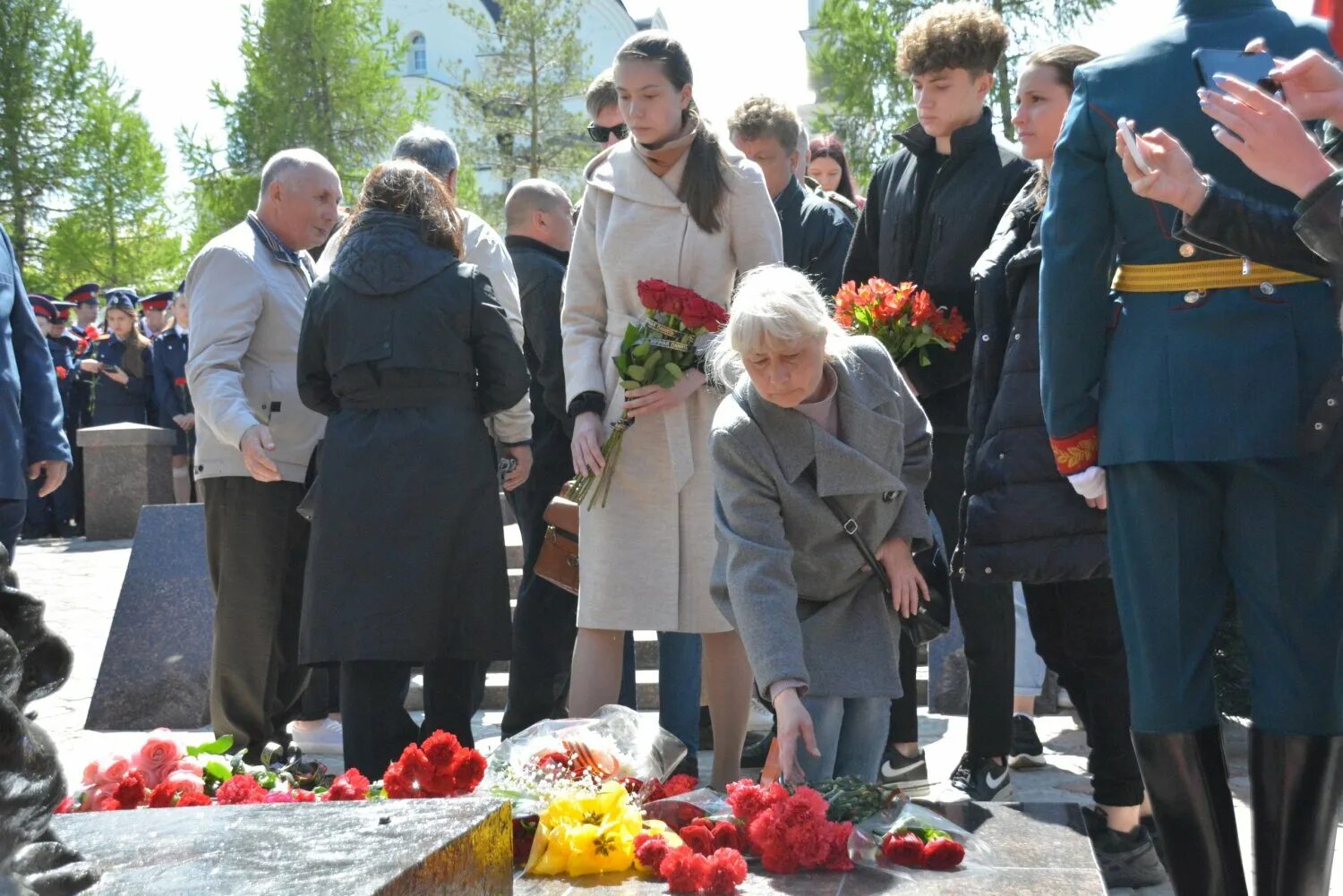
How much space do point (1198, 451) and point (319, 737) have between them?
4.31 meters

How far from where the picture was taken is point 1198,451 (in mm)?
3217

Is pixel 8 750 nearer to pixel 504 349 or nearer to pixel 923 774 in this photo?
pixel 504 349

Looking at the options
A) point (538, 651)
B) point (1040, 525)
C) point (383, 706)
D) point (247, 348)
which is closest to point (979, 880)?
point (1040, 525)

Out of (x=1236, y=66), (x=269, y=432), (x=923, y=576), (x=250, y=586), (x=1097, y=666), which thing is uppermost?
(x=1236, y=66)

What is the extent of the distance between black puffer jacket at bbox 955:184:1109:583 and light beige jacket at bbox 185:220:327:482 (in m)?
2.38

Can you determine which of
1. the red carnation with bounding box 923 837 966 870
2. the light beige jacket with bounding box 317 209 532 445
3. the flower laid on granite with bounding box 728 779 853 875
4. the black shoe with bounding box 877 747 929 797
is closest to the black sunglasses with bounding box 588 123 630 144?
the light beige jacket with bounding box 317 209 532 445

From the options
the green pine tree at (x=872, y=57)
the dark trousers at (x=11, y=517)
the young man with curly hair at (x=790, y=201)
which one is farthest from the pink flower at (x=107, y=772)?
the green pine tree at (x=872, y=57)

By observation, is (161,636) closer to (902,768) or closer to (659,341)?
(659,341)

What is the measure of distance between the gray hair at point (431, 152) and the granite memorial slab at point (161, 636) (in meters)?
2.41

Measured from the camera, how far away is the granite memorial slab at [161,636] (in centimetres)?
→ 715

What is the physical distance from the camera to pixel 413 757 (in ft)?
12.4

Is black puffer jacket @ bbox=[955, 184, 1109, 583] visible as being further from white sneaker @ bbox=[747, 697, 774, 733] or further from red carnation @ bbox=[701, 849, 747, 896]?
white sneaker @ bbox=[747, 697, 774, 733]

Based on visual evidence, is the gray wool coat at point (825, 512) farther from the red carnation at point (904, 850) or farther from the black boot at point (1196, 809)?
the black boot at point (1196, 809)

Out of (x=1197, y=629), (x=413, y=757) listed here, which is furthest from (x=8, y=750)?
(x=1197, y=629)
